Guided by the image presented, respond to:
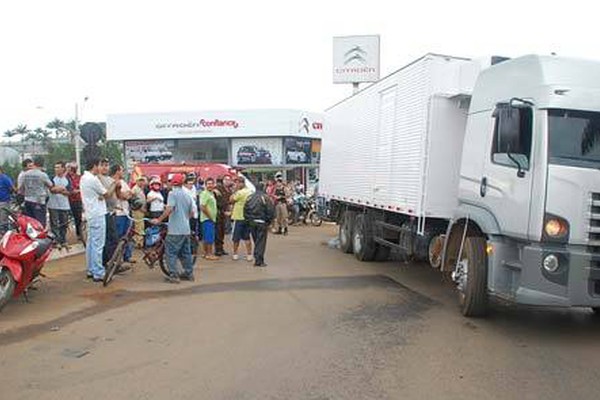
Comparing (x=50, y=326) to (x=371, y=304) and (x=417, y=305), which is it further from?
(x=417, y=305)

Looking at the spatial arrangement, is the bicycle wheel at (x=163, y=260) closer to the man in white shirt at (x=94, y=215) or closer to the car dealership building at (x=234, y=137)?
the man in white shirt at (x=94, y=215)

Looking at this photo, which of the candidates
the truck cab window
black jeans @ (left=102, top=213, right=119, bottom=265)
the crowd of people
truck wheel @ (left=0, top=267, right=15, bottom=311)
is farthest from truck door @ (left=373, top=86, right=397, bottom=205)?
truck wheel @ (left=0, top=267, right=15, bottom=311)

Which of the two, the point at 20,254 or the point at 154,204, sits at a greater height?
the point at 154,204

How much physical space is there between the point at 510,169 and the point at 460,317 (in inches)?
79.9

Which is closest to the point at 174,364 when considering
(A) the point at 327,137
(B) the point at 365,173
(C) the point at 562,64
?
(C) the point at 562,64

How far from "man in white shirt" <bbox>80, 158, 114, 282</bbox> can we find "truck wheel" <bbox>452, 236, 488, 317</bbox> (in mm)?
5536

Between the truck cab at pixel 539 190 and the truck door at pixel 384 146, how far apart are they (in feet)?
11.8

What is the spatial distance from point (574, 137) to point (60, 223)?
425 inches

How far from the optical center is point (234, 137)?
48.8 metres

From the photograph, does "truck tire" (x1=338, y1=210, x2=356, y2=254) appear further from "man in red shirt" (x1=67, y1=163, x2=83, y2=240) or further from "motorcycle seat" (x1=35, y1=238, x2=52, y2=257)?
"motorcycle seat" (x1=35, y1=238, x2=52, y2=257)

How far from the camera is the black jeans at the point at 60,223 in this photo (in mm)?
14031

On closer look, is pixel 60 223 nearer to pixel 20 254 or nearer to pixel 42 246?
pixel 42 246

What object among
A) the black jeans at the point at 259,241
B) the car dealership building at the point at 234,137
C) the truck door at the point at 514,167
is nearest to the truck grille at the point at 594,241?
the truck door at the point at 514,167

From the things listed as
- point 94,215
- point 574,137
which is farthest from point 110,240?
point 574,137
